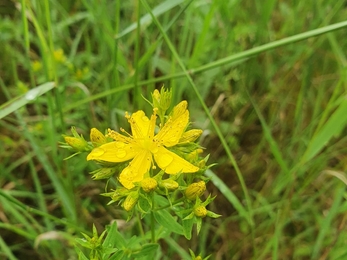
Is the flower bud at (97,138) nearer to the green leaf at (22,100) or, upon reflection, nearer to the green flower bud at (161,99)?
the green flower bud at (161,99)

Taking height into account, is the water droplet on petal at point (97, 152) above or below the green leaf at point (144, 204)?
above

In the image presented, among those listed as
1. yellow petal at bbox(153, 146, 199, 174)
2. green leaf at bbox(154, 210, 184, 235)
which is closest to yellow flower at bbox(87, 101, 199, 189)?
yellow petal at bbox(153, 146, 199, 174)

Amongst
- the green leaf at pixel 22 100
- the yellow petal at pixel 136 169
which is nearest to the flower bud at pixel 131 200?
the yellow petal at pixel 136 169

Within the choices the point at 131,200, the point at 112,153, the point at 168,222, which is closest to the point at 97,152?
the point at 112,153

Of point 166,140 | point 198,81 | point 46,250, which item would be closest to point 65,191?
point 46,250

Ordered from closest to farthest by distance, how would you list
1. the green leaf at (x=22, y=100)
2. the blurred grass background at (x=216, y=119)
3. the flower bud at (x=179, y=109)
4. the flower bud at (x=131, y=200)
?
the flower bud at (x=131, y=200)
the flower bud at (x=179, y=109)
the green leaf at (x=22, y=100)
the blurred grass background at (x=216, y=119)

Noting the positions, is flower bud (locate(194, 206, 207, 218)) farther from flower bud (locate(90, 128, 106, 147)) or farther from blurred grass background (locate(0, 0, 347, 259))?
blurred grass background (locate(0, 0, 347, 259))

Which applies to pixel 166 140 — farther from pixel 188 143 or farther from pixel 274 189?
pixel 274 189
